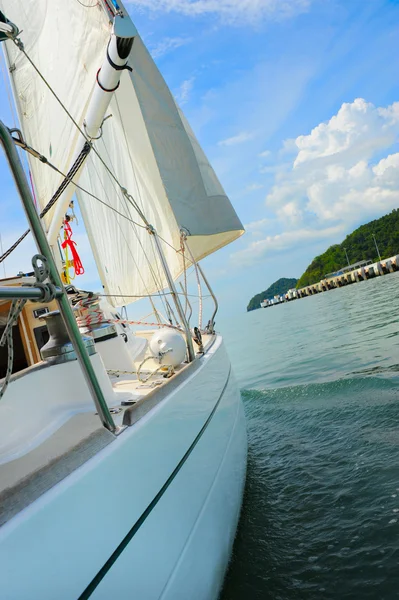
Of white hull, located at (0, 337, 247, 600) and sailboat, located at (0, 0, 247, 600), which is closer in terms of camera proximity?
white hull, located at (0, 337, 247, 600)

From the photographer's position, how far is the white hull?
1.25 metres

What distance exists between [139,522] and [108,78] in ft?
11.6

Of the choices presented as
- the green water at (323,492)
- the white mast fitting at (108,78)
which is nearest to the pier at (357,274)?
the green water at (323,492)

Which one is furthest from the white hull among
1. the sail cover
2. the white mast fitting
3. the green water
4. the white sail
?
the white sail

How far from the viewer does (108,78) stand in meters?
3.68

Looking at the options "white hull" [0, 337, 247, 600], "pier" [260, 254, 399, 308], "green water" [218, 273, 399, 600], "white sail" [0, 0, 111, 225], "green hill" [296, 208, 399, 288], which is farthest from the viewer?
"green hill" [296, 208, 399, 288]

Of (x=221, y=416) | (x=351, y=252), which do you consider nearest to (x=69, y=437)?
(x=221, y=416)

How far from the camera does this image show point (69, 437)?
1.87 m

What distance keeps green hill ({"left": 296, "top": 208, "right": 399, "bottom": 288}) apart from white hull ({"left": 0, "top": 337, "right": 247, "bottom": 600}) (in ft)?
301

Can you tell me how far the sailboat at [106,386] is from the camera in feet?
4.67

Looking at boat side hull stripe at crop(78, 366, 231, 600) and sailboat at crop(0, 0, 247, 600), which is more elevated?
sailboat at crop(0, 0, 247, 600)

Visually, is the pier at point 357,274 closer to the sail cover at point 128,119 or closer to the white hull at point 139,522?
the sail cover at point 128,119

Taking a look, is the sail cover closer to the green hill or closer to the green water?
the green water

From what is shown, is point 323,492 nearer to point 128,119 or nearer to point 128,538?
point 128,538
